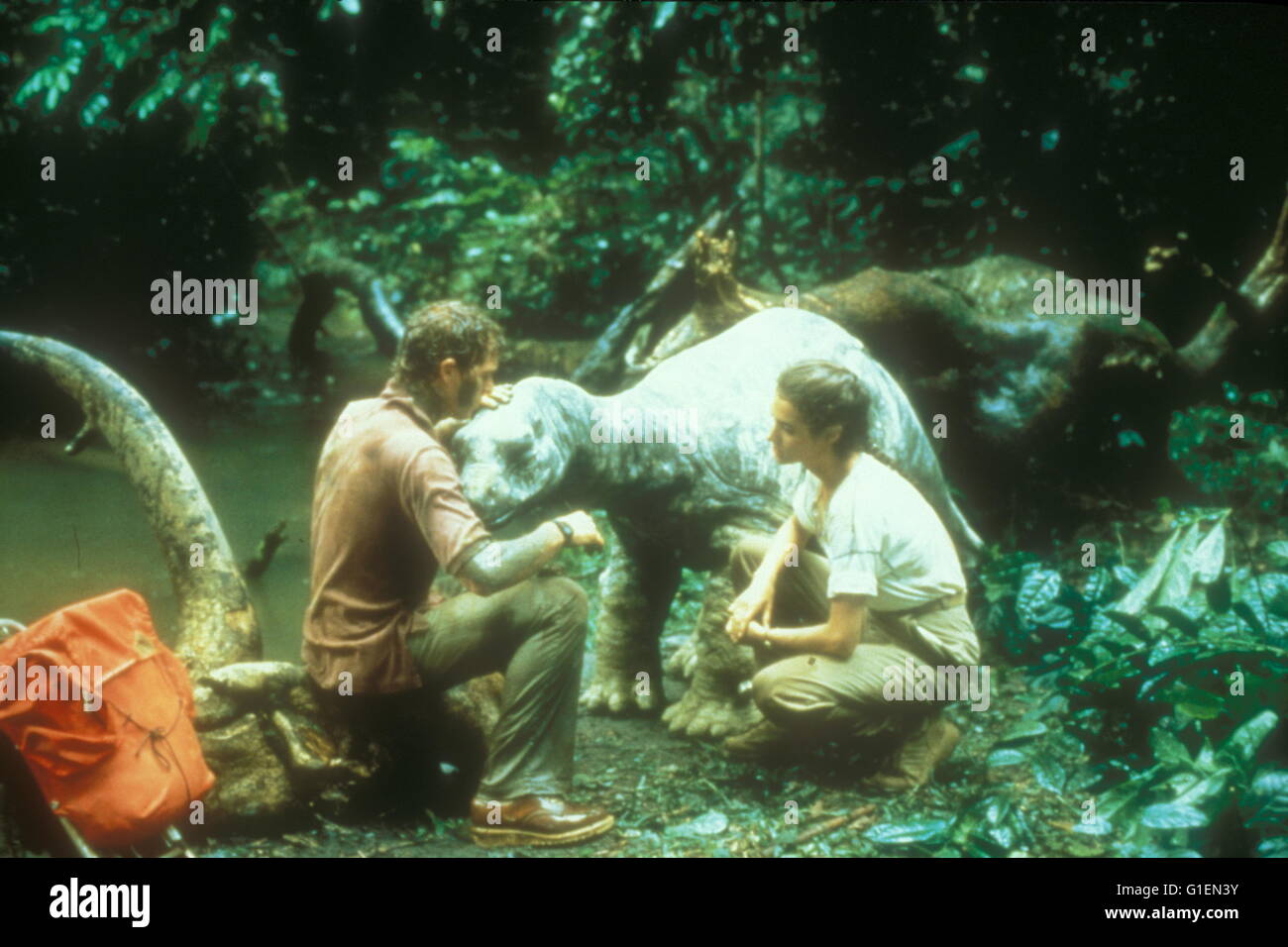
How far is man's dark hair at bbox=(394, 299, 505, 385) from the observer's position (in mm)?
3479

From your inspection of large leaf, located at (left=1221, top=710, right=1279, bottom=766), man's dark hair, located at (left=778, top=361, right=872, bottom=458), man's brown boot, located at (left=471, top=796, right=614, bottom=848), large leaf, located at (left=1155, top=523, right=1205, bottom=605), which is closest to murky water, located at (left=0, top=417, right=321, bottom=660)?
man's brown boot, located at (left=471, top=796, right=614, bottom=848)

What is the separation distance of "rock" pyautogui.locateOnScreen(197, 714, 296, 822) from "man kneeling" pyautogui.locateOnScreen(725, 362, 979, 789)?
130 centimetres

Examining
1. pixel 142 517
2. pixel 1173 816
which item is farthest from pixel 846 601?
pixel 142 517

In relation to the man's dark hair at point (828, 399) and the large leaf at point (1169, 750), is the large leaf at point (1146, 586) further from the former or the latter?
the man's dark hair at point (828, 399)

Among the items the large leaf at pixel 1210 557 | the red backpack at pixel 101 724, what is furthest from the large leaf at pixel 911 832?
the red backpack at pixel 101 724

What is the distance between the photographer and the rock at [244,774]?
11.5 ft

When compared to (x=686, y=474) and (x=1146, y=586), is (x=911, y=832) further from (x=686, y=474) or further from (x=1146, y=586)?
(x=686, y=474)

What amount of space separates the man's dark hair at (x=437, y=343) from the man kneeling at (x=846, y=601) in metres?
0.87
